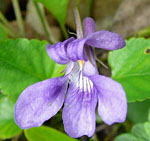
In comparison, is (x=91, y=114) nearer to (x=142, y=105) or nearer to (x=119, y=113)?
(x=119, y=113)

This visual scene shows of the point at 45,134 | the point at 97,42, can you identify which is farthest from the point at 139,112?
the point at 97,42

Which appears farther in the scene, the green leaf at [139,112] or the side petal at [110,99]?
the green leaf at [139,112]

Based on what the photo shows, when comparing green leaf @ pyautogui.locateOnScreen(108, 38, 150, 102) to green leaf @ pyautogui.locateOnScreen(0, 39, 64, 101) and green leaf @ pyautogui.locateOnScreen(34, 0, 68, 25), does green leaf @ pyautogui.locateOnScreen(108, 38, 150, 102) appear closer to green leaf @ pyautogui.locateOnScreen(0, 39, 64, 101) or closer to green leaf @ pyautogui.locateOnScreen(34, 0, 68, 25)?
green leaf @ pyautogui.locateOnScreen(0, 39, 64, 101)

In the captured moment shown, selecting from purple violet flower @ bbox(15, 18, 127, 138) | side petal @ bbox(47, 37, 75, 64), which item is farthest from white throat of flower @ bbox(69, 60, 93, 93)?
side petal @ bbox(47, 37, 75, 64)

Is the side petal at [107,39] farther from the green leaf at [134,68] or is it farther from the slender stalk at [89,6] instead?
the slender stalk at [89,6]

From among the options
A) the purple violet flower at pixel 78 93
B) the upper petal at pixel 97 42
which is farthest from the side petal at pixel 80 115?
the upper petal at pixel 97 42

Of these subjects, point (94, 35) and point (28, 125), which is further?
point (28, 125)

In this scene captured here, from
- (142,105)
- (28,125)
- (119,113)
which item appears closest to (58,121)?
(142,105)

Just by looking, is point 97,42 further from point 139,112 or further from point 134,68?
point 139,112
